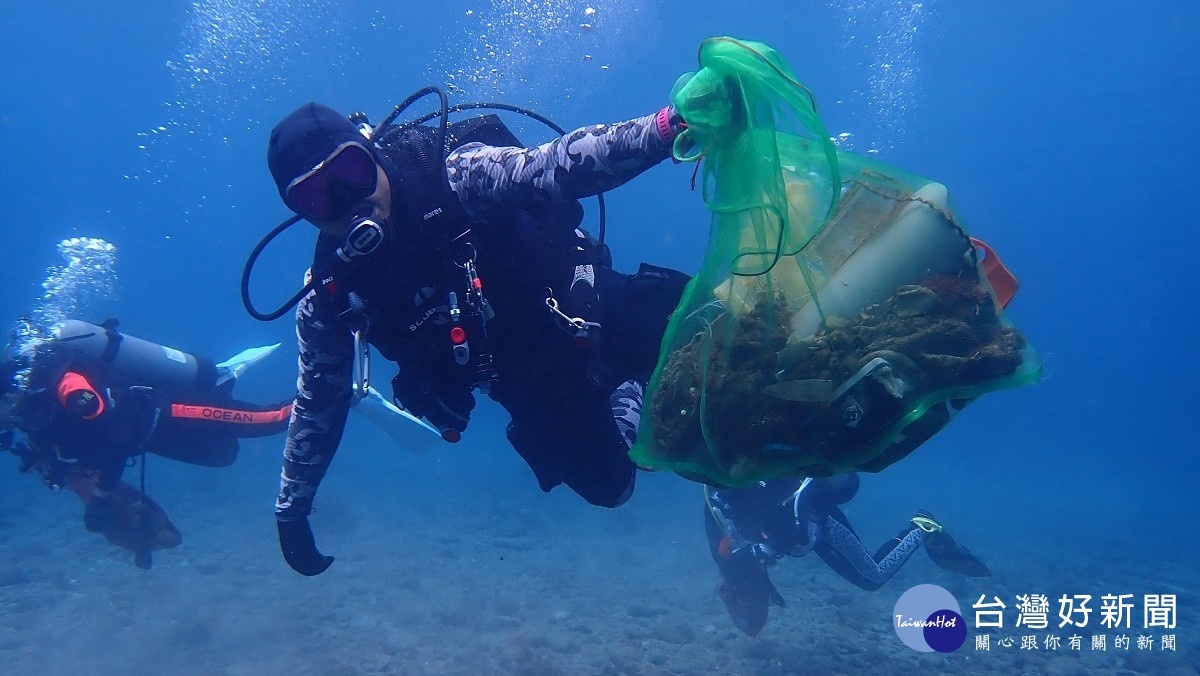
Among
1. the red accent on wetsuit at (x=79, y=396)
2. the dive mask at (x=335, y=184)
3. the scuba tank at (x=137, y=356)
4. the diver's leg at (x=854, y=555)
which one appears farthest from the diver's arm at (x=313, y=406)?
the diver's leg at (x=854, y=555)

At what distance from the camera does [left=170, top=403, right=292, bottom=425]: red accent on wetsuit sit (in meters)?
8.03

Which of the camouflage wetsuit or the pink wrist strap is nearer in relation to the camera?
the pink wrist strap

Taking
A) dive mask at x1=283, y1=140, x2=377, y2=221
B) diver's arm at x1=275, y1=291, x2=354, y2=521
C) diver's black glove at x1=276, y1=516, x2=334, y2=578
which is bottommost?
diver's black glove at x1=276, y1=516, x2=334, y2=578

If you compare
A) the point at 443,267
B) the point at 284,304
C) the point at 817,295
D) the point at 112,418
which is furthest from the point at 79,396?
the point at 817,295

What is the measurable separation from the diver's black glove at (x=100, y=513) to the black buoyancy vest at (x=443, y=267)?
6730 millimetres

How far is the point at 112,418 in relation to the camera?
281 inches

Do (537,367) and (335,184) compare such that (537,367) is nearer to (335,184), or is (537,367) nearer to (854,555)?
(335,184)

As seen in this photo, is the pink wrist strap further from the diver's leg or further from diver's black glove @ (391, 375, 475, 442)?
the diver's leg

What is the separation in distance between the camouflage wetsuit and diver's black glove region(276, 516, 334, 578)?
0.07 m

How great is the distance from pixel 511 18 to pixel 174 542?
1224 inches

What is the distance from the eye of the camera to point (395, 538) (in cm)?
1443

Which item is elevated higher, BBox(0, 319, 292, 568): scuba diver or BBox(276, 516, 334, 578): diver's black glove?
BBox(0, 319, 292, 568): scuba diver

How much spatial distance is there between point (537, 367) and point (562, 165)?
4.18 ft

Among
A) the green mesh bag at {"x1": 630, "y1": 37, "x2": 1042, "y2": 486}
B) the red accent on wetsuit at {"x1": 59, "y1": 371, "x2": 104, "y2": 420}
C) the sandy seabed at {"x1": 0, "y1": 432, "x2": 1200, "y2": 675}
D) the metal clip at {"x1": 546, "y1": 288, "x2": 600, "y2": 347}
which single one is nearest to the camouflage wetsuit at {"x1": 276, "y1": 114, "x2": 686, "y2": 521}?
the metal clip at {"x1": 546, "y1": 288, "x2": 600, "y2": 347}
